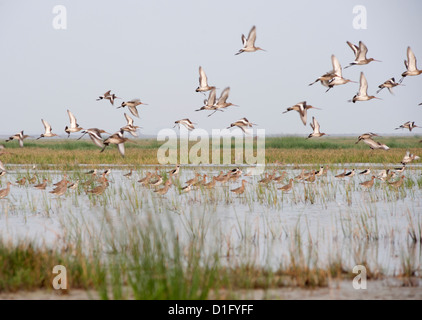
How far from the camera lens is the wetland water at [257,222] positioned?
8.16 metres

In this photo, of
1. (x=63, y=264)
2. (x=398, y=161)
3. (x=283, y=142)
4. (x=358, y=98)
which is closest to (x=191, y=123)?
(x=358, y=98)

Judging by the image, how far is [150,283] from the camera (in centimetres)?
619

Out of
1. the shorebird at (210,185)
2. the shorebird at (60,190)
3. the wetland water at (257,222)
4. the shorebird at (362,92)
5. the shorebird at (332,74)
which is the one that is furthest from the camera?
the shorebird at (210,185)

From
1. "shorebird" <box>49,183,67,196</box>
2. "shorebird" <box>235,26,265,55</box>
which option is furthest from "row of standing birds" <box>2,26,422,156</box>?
"shorebird" <box>49,183,67,196</box>

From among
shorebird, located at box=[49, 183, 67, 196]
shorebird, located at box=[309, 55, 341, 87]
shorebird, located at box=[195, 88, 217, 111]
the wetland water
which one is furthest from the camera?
shorebird, located at box=[195, 88, 217, 111]

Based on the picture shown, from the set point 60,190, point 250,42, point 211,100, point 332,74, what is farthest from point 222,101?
point 60,190

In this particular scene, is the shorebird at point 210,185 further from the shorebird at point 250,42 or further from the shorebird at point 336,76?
the shorebird at point 336,76

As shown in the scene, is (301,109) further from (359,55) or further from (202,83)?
(202,83)

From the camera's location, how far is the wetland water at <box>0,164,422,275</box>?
8164mm

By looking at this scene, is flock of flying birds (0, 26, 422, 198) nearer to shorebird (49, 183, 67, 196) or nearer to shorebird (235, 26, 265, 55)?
shorebird (235, 26, 265, 55)

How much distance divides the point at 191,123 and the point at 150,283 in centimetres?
1007

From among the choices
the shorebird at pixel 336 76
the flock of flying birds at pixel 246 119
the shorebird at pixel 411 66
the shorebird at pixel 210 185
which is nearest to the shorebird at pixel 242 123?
the flock of flying birds at pixel 246 119

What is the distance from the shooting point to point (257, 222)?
434 inches
